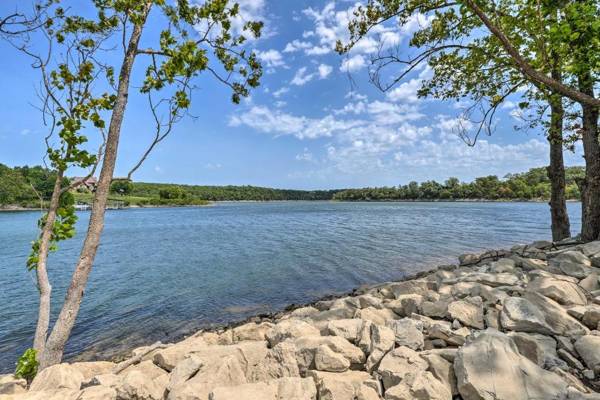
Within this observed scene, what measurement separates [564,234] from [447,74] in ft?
26.7

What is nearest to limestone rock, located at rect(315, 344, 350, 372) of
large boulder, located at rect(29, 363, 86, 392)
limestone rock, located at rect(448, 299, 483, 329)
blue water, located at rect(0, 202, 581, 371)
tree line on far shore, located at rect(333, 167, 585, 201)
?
limestone rock, located at rect(448, 299, 483, 329)

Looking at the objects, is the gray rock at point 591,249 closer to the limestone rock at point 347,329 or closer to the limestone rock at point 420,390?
the limestone rock at point 347,329

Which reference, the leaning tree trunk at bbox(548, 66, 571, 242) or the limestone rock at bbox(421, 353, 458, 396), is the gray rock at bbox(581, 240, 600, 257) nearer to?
the leaning tree trunk at bbox(548, 66, 571, 242)

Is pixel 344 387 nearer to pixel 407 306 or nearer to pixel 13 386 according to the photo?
pixel 407 306

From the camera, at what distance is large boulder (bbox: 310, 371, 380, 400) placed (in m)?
3.04

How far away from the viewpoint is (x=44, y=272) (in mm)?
5043

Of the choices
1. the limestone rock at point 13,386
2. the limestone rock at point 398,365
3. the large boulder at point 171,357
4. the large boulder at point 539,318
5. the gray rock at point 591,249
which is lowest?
the limestone rock at point 13,386

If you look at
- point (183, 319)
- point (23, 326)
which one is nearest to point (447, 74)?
point (183, 319)

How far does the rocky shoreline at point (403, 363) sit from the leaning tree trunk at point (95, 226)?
51 centimetres

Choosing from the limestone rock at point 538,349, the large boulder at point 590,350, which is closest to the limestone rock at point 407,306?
the limestone rock at point 538,349

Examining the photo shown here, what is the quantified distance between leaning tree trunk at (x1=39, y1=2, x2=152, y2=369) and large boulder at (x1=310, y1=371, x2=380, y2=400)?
3842 millimetres

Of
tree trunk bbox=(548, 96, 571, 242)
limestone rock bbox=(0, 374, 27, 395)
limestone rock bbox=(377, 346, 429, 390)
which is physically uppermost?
tree trunk bbox=(548, 96, 571, 242)

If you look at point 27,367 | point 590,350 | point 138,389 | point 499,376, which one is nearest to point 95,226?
point 27,367

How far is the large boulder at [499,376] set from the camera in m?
2.83
